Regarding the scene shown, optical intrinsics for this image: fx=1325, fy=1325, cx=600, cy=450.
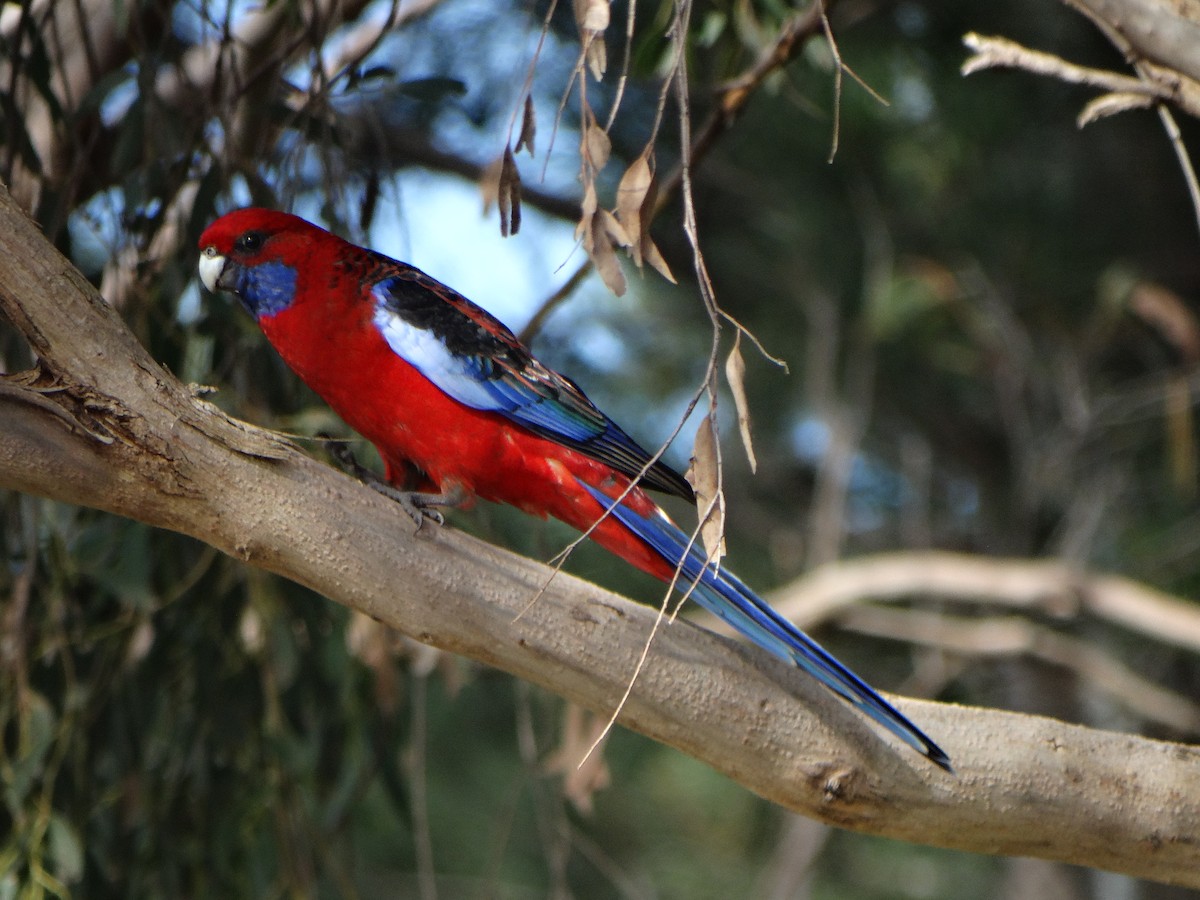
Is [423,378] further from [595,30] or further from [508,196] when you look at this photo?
[595,30]

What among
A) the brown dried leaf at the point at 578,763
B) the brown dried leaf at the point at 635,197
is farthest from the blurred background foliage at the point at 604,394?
the brown dried leaf at the point at 635,197

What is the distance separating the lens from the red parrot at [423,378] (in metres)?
2.16

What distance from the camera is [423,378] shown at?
218 cm

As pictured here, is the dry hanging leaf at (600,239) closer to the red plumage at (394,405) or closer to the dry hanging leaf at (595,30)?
the dry hanging leaf at (595,30)

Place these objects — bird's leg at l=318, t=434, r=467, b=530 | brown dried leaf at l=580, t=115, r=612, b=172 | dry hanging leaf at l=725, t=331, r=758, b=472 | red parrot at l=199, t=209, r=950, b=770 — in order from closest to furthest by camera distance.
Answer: dry hanging leaf at l=725, t=331, r=758, b=472
brown dried leaf at l=580, t=115, r=612, b=172
bird's leg at l=318, t=434, r=467, b=530
red parrot at l=199, t=209, r=950, b=770

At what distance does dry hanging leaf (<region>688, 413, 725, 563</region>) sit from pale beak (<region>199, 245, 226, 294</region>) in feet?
3.89

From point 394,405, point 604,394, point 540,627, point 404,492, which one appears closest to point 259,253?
point 394,405

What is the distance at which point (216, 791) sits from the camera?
8.16 ft

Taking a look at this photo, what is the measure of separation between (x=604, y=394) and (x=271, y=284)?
2.57 metres

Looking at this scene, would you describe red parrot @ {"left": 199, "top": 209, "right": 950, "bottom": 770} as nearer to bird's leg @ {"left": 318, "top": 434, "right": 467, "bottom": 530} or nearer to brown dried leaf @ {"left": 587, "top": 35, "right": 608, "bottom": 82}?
bird's leg @ {"left": 318, "top": 434, "right": 467, "bottom": 530}

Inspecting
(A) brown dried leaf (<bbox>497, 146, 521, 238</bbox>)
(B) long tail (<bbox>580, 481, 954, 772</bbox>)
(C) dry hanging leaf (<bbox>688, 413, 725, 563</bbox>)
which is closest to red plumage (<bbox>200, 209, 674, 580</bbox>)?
(B) long tail (<bbox>580, 481, 954, 772</bbox>)

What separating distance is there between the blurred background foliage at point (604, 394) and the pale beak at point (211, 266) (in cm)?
9

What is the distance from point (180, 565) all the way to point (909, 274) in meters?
2.78

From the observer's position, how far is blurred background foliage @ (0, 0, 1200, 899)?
2357 millimetres
